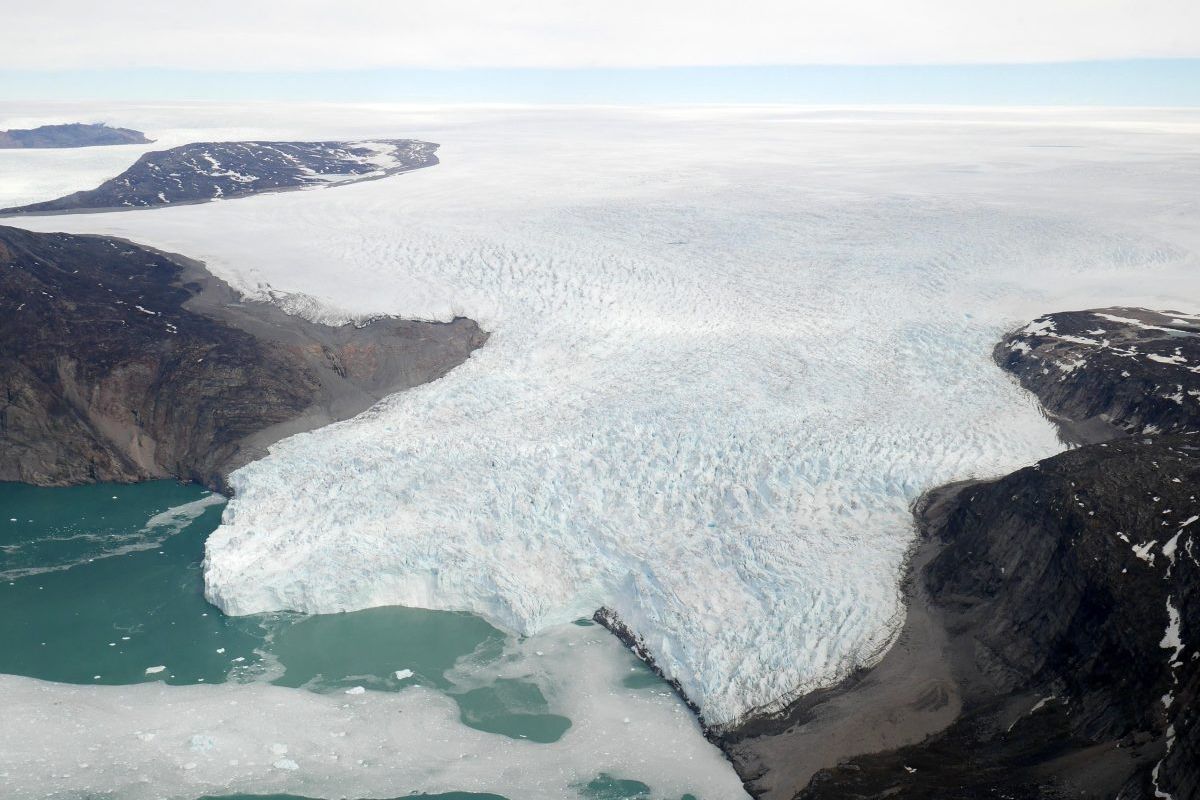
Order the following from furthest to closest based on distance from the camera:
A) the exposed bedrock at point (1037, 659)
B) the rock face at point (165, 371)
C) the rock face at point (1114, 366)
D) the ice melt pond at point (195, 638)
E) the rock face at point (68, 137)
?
the rock face at point (68, 137) → the rock face at point (165, 371) → the rock face at point (1114, 366) → the ice melt pond at point (195, 638) → the exposed bedrock at point (1037, 659)

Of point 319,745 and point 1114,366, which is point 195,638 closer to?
point 319,745

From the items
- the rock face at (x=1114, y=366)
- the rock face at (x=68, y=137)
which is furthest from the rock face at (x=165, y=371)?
the rock face at (x=68, y=137)

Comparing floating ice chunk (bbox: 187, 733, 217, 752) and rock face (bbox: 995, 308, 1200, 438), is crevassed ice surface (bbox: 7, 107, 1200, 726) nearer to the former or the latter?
rock face (bbox: 995, 308, 1200, 438)

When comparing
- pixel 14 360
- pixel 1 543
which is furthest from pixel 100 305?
pixel 1 543

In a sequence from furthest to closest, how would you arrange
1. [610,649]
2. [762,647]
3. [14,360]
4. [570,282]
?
1. [570,282]
2. [14,360]
3. [610,649]
4. [762,647]

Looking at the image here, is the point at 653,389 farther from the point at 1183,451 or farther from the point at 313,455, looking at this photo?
the point at 1183,451

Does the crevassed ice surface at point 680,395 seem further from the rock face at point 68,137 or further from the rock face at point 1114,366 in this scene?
the rock face at point 68,137

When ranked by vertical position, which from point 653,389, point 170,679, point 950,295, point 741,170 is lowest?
point 170,679

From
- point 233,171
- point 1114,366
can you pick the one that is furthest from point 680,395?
point 233,171
